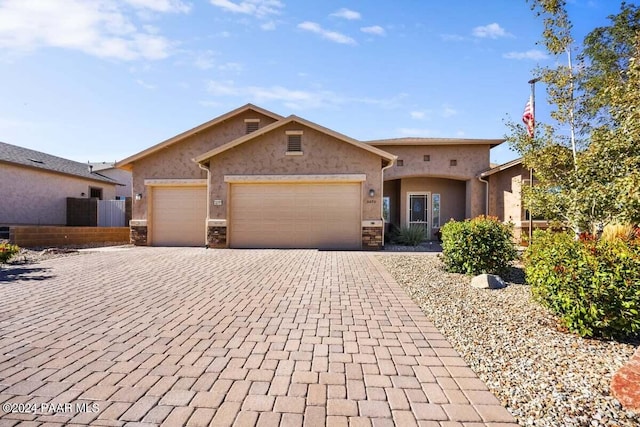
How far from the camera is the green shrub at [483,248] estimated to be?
6.88 metres

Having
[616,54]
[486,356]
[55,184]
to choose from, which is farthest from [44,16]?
[616,54]

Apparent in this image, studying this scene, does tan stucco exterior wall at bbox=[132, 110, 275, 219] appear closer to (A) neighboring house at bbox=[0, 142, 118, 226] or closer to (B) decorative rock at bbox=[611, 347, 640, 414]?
(A) neighboring house at bbox=[0, 142, 118, 226]

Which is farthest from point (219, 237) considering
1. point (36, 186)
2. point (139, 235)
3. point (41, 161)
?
point (41, 161)

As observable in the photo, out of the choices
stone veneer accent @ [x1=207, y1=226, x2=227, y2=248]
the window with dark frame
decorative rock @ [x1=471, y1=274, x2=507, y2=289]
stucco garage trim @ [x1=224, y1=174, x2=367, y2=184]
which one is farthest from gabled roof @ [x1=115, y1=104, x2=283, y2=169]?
decorative rock @ [x1=471, y1=274, x2=507, y2=289]

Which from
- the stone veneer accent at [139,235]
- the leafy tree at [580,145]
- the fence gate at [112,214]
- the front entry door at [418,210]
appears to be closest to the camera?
the leafy tree at [580,145]

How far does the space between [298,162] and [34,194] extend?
15.8 meters

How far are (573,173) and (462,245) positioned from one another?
2.63 metres

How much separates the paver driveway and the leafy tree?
3.97m

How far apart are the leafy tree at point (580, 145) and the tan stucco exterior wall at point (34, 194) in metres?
22.5

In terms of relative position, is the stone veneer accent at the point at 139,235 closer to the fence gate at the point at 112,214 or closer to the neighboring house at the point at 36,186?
the fence gate at the point at 112,214

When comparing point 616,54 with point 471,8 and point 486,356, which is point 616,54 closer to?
point 471,8

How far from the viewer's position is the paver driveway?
2295mm

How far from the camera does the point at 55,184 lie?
60.7 feet

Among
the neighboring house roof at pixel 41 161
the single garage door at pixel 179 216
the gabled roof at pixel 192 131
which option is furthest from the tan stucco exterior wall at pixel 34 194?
the single garage door at pixel 179 216
